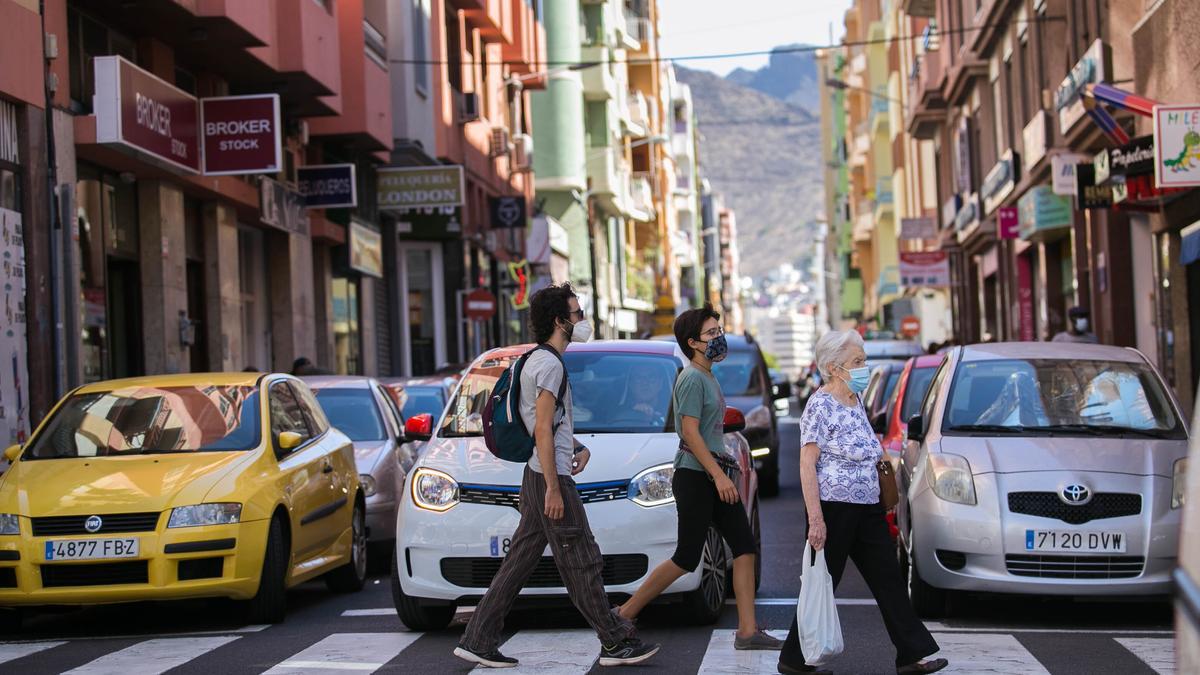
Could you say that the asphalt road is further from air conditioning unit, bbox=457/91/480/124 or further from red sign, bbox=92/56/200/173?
air conditioning unit, bbox=457/91/480/124

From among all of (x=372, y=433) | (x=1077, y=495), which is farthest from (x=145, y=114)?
(x=1077, y=495)

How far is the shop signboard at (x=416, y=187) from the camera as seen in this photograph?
1289 inches

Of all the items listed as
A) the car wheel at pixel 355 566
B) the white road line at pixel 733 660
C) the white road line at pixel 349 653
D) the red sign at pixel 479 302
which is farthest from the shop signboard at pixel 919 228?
the white road line at pixel 733 660

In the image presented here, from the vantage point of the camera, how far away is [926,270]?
4919 centimetres

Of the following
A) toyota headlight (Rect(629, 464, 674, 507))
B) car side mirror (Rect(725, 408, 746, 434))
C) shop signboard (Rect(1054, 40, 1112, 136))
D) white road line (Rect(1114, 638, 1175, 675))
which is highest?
shop signboard (Rect(1054, 40, 1112, 136))

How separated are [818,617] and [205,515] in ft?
13.5

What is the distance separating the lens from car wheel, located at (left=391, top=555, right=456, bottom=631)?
9898 mm

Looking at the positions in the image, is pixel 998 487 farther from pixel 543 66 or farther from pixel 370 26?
pixel 543 66

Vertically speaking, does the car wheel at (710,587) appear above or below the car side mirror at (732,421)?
below

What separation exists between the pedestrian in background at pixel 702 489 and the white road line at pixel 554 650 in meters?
0.34

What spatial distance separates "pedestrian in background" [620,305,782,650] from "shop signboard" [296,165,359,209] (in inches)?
778

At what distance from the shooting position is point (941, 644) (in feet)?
30.2

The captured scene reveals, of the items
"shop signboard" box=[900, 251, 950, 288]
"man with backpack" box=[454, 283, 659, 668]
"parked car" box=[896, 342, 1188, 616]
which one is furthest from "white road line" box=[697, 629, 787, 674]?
"shop signboard" box=[900, 251, 950, 288]

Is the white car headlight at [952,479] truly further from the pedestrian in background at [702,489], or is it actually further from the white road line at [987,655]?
the pedestrian in background at [702,489]
